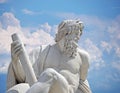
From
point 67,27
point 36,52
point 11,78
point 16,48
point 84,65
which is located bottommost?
point 11,78

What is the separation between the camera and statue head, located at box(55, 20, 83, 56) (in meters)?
4.96

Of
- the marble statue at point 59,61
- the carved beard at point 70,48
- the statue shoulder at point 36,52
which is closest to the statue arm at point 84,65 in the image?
the marble statue at point 59,61

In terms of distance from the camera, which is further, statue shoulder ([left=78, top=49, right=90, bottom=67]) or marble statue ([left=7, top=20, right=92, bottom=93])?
statue shoulder ([left=78, top=49, right=90, bottom=67])

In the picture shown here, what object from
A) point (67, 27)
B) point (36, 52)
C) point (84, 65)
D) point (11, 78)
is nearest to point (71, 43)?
point (67, 27)

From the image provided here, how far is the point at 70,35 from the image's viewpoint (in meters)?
4.99

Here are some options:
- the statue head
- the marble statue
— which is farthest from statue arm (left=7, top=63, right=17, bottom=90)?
the statue head

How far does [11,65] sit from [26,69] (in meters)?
0.31

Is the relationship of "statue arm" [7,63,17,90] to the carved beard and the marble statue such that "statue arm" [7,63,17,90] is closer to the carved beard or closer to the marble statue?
the marble statue

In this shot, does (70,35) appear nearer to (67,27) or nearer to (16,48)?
(67,27)

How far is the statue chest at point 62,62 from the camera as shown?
4891 millimetres

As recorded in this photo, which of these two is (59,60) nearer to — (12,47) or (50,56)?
(50,56)

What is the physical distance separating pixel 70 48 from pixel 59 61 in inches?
8.3

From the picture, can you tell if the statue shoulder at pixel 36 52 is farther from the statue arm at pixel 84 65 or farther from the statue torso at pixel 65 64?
the statue arm at pixel 84 65

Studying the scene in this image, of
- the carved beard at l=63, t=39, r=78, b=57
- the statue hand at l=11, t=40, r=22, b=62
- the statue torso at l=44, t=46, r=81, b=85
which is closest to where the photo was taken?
the statue hand at l=11, t=40, r=22, b=62
